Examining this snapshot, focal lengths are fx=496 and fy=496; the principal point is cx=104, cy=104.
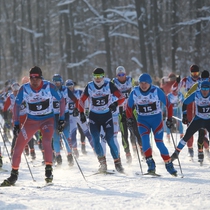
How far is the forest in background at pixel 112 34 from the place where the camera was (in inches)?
1056

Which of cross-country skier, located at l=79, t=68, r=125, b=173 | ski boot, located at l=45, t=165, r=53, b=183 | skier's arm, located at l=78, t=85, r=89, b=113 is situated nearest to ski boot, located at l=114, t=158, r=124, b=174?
cross-country skier, located at l=79, t=68, r=125, b=173

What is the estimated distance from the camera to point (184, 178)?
873 centimetres

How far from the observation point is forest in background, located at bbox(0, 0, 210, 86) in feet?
88.0

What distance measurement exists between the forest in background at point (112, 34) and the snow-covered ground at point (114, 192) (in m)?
16.5

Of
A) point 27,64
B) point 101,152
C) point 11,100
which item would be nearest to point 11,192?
point 101,152

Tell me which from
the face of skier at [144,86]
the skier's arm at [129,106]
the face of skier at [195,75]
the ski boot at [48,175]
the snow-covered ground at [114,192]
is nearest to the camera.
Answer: the snow-covered ground at [114,192]

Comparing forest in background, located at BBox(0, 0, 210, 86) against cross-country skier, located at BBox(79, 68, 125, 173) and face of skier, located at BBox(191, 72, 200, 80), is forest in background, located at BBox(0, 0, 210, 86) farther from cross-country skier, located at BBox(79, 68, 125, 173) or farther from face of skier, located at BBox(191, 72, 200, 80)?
cross-country skier, located at BBox(79, 68, 125, 173)

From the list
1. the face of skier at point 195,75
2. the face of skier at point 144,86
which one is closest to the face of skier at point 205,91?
the face of skier at point 144,86

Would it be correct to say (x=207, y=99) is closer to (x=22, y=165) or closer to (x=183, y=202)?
(x=183, y=202)

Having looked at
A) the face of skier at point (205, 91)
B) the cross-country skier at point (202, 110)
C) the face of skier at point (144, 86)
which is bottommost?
the cross-country skier at point (202, 110)

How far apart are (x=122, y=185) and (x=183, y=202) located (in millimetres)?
1783

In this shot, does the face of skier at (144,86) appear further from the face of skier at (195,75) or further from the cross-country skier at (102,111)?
the face of skier at (195,75)

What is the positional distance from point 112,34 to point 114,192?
2448 centimetres

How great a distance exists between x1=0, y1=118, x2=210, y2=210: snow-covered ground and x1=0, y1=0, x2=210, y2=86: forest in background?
54.1 feet
